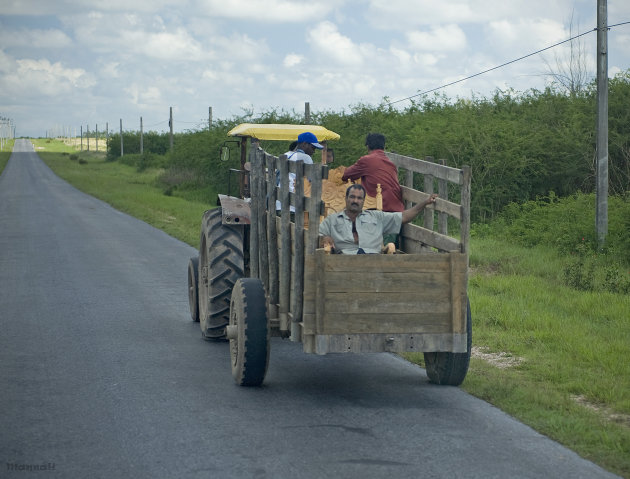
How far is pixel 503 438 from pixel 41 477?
2.98 m

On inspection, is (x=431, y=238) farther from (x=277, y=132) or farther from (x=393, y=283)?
(x=277, y=132)

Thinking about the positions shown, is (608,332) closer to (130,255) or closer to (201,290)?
(201,290)

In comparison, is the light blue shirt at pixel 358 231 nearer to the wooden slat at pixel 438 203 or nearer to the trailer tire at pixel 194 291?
the wooden slat at pixel 438 203

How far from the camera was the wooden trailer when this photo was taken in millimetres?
6152

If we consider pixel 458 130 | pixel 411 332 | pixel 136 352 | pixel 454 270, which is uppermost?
pixel 458 130

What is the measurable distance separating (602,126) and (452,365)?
368 inches

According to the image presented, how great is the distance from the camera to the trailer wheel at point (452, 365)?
6.95 meters

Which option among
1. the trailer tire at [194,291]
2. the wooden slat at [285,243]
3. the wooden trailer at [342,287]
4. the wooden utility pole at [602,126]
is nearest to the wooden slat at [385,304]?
the wooden trailer at [342,287]

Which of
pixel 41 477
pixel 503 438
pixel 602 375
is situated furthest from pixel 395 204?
pixel 41 477

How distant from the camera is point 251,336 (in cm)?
681

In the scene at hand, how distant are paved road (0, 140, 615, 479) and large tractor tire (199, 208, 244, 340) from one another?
27 centimetres

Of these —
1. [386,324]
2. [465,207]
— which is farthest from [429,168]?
[386,324]

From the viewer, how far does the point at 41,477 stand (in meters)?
4.91

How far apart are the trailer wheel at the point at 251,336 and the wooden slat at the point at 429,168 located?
1.79m
